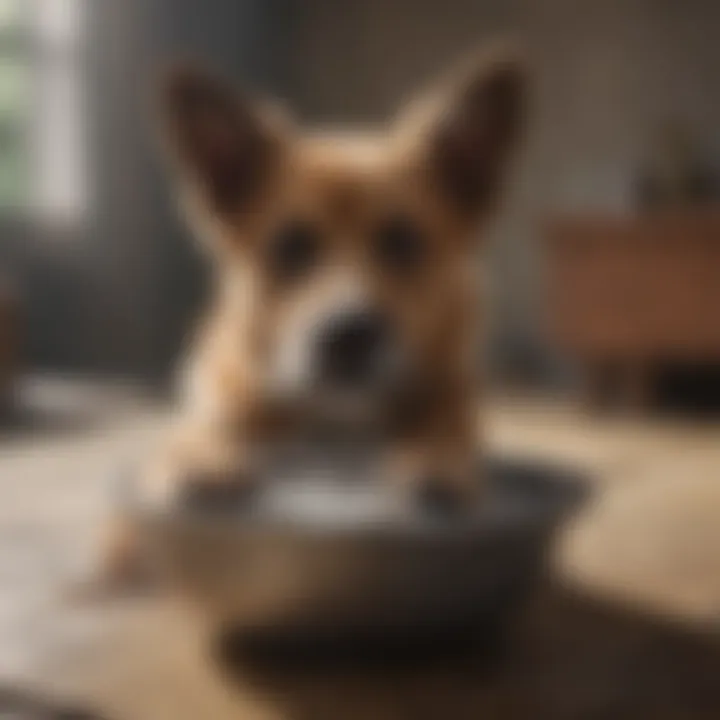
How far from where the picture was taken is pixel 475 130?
1022 millimetres

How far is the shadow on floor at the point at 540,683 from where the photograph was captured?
2.84ft

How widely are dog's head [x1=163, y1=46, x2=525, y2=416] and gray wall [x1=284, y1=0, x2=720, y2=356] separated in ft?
7.06

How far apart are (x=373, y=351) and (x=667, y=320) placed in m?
2.06

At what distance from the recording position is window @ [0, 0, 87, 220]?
3.29 meters

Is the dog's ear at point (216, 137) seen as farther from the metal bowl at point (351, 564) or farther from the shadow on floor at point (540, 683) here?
the shadow on floor at point (540, 683)

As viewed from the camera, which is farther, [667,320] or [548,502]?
[667,320]

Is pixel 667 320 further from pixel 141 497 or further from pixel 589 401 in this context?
pixel 141 497

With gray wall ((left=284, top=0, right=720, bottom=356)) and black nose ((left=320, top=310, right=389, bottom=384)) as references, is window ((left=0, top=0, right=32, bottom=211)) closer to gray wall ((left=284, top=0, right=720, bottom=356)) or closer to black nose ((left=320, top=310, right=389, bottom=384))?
gray wall ((left=284, top=0, right=720, bottom=356))

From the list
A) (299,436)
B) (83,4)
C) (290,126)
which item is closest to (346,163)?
(290,126)

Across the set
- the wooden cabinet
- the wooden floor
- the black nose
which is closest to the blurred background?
the wooden cabinet

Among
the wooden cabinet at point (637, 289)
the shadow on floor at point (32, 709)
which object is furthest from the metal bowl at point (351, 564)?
the wooden cabinet at point (637, 289)

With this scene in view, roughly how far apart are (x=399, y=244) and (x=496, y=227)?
70.9 inches

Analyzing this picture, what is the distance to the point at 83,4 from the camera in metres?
3.28

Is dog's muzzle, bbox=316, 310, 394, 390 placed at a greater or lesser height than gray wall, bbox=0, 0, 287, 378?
lesser
